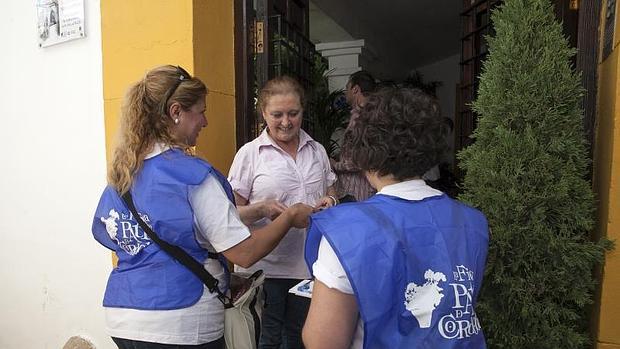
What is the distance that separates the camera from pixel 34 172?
3.55 meters

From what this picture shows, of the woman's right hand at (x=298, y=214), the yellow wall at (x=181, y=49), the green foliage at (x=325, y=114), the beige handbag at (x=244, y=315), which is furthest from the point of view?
the green foliage at (x=325, y=114)

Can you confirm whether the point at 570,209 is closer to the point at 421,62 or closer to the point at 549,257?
the point at 549,257

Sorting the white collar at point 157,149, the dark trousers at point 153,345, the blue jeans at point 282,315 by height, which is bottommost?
the blue jeans at point 282,315

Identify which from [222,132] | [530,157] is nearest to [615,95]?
[530,157]

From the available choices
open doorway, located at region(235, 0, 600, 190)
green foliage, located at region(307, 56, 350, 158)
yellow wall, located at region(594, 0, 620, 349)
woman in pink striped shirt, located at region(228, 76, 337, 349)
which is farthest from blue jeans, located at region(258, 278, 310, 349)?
green foliage, located at region(307, 56, 350, 158)

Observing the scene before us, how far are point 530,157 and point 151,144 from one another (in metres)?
1.45

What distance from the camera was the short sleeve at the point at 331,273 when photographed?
1127 mm

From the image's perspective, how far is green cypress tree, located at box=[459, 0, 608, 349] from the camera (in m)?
1.94

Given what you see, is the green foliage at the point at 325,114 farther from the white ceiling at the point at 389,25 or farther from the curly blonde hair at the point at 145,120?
the curly blonde hair at the point at 145,120

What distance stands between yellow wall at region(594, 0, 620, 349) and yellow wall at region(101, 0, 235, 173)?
192cm

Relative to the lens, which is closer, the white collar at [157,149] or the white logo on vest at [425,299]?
the white logo on vest at [425,299]

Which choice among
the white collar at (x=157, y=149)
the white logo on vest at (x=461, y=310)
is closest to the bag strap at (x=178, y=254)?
the white collar at (x=157, y=149)

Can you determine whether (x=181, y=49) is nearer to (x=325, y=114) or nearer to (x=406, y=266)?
(x=406, y=266)

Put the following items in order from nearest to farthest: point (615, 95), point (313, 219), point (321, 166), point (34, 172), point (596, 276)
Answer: point (313, 219) < point (615, 95) < point (596, 276) < point (321, 166) < point (34, 172)
